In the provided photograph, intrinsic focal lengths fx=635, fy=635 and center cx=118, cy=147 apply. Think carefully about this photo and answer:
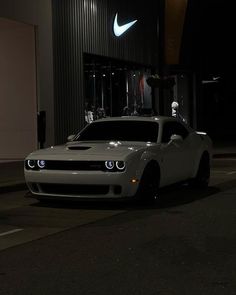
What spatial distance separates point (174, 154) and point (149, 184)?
1249 millimetres

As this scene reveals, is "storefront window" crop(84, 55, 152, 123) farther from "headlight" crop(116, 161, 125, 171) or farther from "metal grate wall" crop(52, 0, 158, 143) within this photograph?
"headlight" crop(116, 161, 125, 171)

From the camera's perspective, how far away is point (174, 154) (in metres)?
11.6

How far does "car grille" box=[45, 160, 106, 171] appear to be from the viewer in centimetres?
1005

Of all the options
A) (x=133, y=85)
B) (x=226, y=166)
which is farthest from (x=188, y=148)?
(x=133, y=85)

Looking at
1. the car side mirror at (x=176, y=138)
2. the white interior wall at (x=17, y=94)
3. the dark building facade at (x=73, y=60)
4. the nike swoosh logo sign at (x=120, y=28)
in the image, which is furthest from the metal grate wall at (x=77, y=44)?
the car side mirror at (x=176, y=138)

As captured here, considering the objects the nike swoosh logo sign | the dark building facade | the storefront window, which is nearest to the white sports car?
the dark building facade

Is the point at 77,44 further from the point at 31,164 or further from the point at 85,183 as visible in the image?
the point at 85,183

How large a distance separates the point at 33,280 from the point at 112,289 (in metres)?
0.83

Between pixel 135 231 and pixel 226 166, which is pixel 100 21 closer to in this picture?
pixel 226 166

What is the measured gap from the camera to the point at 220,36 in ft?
126

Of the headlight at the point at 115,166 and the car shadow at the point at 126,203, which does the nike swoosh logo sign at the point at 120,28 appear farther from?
the headlight at the point at 115,166

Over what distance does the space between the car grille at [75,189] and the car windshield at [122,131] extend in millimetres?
1601

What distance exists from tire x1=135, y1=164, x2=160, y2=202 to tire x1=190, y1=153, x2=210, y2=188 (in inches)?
91.0

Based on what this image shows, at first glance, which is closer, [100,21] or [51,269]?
[51,269]
